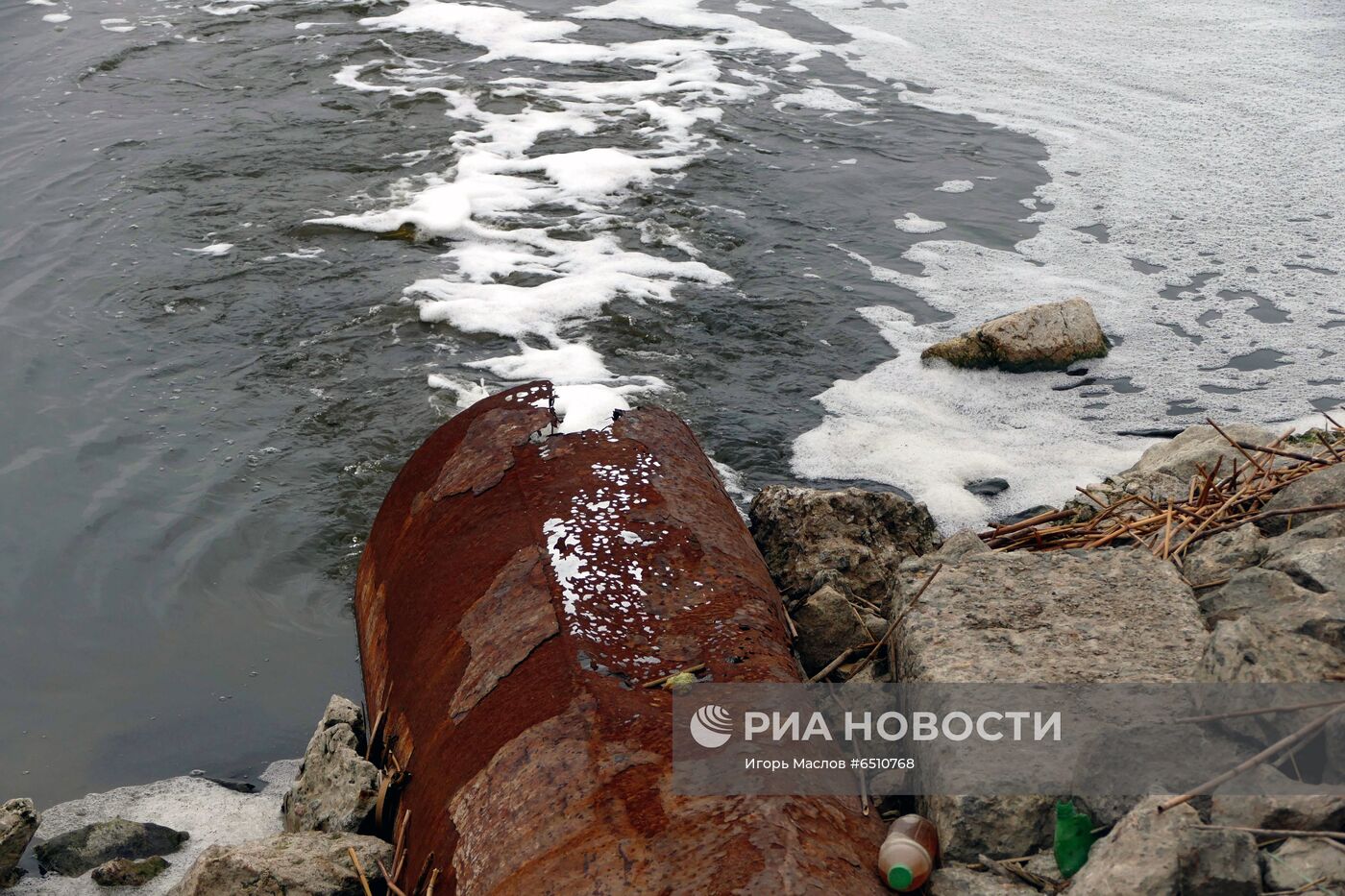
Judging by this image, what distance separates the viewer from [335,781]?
316 cm

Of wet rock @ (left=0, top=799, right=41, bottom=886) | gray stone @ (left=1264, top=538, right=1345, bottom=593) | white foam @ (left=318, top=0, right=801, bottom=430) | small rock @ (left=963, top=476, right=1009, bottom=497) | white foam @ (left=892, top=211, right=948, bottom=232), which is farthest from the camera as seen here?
white foam @ (left=892, top=211, right=948, bottom=232)

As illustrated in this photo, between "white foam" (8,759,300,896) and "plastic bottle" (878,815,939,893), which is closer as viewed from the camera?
"plastic bottle" (878,815,939,893)

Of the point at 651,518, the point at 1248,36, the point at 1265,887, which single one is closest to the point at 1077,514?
the point at 651,518

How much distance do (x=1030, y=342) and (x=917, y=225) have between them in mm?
2254

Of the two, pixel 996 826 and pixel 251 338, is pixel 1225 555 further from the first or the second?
pixel 251 338

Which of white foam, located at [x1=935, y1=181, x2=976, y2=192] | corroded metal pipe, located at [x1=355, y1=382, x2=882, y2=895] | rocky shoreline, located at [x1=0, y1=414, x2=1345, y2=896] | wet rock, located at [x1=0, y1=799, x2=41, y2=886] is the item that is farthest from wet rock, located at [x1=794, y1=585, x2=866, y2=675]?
white foam, located at [x1=935, y1=181, x2=976, y2=192]

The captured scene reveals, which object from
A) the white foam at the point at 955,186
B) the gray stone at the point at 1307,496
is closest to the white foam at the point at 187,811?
the gray stone at the point at 1307,496

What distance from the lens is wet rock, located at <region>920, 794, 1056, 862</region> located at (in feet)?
7.65

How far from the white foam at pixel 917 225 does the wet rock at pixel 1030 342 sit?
198 cm

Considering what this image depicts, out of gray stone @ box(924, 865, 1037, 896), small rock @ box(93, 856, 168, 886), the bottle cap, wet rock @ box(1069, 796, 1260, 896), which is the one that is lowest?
small rock @ box(93, 856, 168, 886)

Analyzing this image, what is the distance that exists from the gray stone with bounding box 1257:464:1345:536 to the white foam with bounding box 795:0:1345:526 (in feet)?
6.57

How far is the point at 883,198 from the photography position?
29.3 ft

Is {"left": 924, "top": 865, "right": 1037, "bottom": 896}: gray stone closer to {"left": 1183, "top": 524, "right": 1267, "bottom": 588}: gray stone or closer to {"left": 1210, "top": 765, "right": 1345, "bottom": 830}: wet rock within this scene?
{"left": 1210, "top": 765, "right": 1345, "bottom": 830}: wet rock

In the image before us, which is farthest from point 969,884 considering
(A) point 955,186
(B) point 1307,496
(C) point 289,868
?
(A) point 955,186
